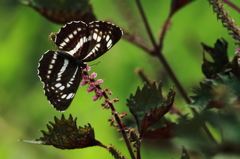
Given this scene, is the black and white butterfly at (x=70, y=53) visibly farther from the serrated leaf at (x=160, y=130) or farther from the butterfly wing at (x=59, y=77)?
the serrated leaf at (x=160, y=130)

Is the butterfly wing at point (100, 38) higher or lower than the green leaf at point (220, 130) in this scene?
higher

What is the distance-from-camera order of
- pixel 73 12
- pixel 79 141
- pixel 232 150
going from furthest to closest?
1. pixel 73 12
2. pixel 79 141
3. pixel 232 150

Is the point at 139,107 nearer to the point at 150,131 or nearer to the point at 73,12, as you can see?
the point at 150,131

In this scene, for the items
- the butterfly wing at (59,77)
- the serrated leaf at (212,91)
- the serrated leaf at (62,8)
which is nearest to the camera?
the serrated leaf at (212,91)

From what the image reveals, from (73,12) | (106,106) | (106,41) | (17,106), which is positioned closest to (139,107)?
(106,106)

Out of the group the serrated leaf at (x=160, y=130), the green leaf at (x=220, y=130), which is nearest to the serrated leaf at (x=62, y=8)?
the serrated leaf at (x=160, y=130)
